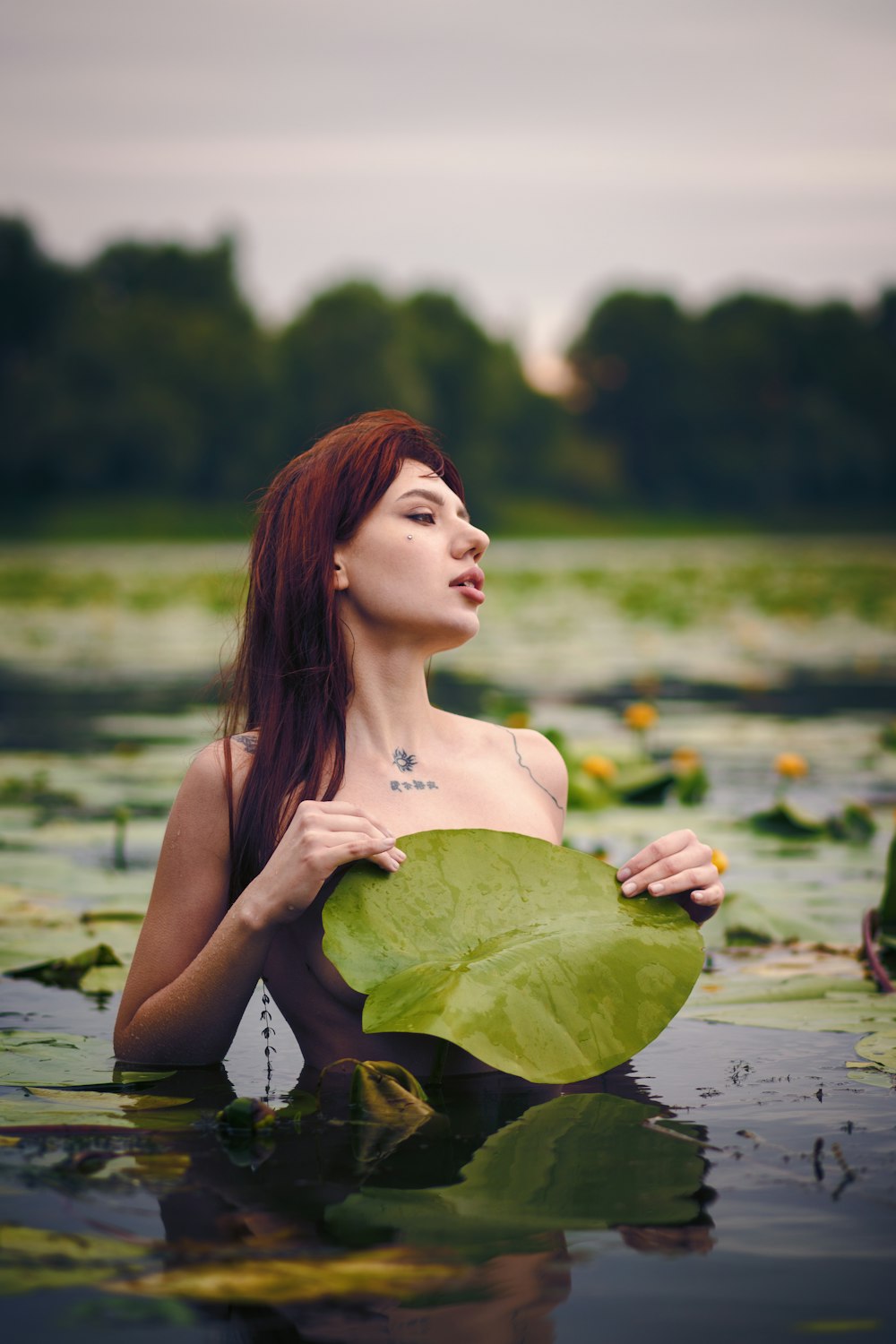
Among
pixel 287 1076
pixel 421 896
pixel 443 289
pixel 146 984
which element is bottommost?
pixel 287 1076

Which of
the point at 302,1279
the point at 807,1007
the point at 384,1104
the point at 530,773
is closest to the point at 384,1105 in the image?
the point at 384,1104

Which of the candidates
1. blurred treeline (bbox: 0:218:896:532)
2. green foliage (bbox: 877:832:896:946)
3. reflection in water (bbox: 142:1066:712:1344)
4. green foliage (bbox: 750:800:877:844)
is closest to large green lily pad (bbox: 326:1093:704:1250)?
reflection in water (bbox: 142:1066:712:1344)

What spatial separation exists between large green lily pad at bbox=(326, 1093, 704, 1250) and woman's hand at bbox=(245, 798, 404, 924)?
377 millimetres

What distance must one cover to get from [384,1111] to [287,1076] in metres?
0.38

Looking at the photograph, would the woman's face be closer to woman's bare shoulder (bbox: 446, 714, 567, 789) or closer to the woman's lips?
the woman's lips

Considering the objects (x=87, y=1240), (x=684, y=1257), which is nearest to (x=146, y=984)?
(x=87, y=1240)

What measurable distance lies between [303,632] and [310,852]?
0.45 metres

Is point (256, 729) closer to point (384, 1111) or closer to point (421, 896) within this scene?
point (421, 896)

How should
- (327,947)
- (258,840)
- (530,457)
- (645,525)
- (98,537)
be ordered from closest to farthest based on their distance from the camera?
(327,947) → (258,840) → (98,537) → (645,525) → (530,457)

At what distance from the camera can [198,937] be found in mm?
2242

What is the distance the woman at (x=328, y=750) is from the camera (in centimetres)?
222

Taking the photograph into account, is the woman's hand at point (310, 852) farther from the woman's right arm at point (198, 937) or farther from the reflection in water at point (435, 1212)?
the reflection in water at point (435, 1212)

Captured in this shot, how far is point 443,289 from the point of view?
283ft

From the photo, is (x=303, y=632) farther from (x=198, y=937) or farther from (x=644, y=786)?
(x=644, y=786)
